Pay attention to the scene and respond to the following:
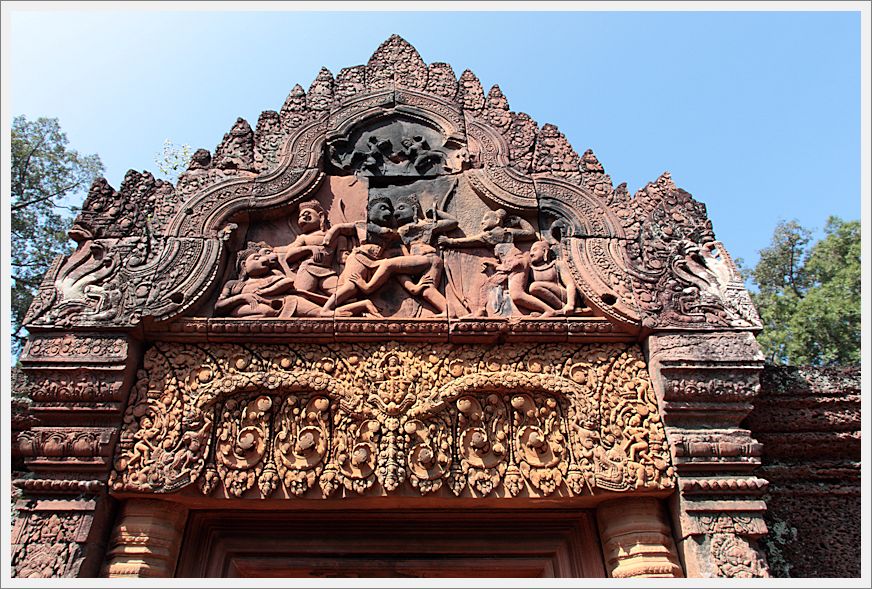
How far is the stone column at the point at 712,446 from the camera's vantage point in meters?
3.51

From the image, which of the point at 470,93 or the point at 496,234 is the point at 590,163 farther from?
the point at 470,93

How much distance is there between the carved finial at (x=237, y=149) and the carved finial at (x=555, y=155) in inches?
95.6

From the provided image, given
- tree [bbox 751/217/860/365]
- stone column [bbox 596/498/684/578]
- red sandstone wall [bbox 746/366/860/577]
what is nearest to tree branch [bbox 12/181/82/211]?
stone column [bbox 596/498/684/578]

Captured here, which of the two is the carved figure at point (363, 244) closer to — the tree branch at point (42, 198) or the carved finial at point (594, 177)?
the carved finial at point (594, 177)

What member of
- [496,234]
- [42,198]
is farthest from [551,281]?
[42,198]

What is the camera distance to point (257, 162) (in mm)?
4848

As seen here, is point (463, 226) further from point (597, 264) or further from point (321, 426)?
point (321, 426)

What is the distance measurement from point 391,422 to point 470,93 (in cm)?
318

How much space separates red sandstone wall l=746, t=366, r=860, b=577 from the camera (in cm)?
404

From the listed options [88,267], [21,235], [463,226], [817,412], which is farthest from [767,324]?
[21,235]

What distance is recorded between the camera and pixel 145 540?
11.8ft

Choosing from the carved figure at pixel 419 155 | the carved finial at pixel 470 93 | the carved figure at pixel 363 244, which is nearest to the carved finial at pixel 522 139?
the carved finial at pixel 470 93

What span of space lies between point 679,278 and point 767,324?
41.7 feet

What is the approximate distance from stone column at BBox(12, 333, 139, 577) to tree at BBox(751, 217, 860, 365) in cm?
1252
